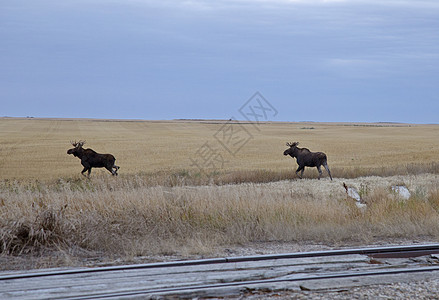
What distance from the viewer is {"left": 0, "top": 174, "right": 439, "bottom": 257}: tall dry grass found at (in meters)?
8.06

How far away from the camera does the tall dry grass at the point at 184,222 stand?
806 cm

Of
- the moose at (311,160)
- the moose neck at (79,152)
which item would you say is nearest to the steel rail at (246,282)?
the moose at (311,160)

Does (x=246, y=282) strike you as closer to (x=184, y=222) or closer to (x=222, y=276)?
(x=222, y=276)

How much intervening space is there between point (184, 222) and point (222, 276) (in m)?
3.28

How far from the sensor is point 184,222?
9312mm

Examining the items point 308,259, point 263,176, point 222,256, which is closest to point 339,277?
point 308,259

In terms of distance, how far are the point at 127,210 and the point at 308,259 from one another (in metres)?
3.85

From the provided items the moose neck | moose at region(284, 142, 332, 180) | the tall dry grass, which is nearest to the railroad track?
the tall dry grass

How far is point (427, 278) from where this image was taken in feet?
20.4

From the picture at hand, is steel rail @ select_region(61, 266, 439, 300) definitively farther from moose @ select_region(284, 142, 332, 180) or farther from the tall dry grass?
moose @ select_region(284, 142, 332, 180)

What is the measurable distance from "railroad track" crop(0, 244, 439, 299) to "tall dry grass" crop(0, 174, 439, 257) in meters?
1.14

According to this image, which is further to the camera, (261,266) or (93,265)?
(93,265)

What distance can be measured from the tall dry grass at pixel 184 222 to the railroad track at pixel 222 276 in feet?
3.74

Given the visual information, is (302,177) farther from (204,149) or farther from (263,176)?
(204,149)
